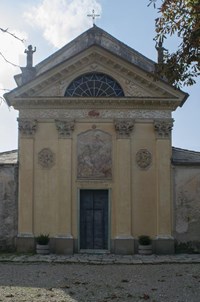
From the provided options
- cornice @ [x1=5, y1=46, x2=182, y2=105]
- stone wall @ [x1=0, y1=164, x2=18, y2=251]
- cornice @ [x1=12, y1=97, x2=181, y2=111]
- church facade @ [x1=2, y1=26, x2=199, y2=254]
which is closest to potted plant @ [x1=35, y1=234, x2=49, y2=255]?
church facade @ [x1=2, y1=26, x2=199, y2=254]

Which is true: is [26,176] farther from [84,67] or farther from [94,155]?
[84,67]

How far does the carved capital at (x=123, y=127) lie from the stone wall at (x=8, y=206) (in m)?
4.16

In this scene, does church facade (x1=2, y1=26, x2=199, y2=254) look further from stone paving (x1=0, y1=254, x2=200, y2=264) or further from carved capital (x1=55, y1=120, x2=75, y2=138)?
stone paving (x1=0, y1=254, x2=200, y2=264)

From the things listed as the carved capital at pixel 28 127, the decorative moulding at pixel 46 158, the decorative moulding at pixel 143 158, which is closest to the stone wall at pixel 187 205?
→ the decorative moulding at pixel 143 158

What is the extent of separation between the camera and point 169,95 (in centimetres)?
1689

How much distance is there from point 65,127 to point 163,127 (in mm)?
3723

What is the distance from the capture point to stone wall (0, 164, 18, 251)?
651 inches

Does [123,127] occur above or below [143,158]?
above

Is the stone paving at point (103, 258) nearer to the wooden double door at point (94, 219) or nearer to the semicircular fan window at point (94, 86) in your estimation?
the wooden double door at point (94, 219)

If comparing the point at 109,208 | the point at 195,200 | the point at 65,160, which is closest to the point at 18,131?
the point at 65,160

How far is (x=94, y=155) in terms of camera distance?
16844 millimetres

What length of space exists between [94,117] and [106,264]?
569 centimetres

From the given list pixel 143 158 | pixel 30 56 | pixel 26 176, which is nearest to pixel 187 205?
pixel 143 158

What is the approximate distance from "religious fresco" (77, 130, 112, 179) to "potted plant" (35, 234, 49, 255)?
2634 millimetres
